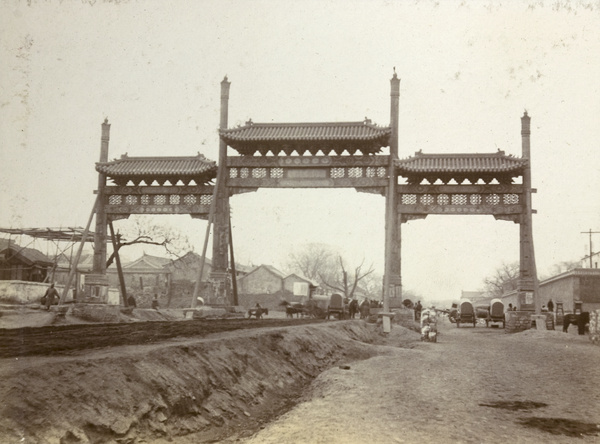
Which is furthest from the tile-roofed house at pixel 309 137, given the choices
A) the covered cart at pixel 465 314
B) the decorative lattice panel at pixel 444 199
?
the covered cart at pixel 465 314

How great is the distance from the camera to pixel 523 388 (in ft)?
28.0

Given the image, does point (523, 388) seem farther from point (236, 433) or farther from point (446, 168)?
point (446, 168)

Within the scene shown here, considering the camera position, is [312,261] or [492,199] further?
[312,261]

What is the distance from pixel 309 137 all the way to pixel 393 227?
16.0ft

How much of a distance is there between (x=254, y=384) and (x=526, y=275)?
658 inches

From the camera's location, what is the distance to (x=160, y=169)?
2375cm

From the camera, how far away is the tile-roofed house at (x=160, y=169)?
2350 cm

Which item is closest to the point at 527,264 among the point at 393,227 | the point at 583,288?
the point at 393,227

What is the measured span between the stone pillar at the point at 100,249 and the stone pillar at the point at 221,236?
Result: 4.57m

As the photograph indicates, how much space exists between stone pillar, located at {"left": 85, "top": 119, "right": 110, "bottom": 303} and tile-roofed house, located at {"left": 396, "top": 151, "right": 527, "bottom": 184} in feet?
41.3

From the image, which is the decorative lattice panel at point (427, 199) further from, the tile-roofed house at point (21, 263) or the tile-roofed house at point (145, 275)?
the tile-roofed house at point (145, 275)

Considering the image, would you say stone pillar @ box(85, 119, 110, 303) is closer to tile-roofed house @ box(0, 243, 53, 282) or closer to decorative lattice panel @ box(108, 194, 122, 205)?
decorative lattice panel @ box(108, 194, 122, 205)

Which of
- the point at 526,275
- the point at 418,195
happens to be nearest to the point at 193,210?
the point at 418,195

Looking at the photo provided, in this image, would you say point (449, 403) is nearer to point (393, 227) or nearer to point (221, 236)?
point (393, 227)
